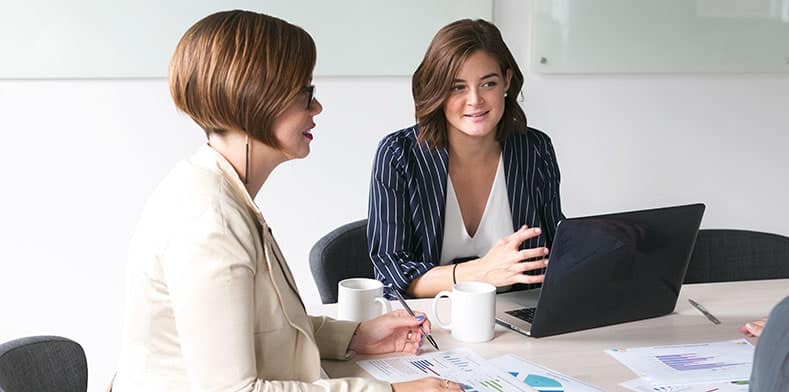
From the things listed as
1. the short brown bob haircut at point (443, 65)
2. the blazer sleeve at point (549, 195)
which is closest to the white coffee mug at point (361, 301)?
the short brown bob haircut at point (443, 65)

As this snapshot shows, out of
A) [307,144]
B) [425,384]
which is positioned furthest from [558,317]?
[307,144]

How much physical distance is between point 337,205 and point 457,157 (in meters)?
0.93

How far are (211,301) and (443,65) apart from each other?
3.90 ft

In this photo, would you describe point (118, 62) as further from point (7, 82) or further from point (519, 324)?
point (519, 324)

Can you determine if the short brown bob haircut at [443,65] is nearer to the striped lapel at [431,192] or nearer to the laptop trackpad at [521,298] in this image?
the striped lapel at [431,192]

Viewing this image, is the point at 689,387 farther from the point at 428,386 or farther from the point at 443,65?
the point at 443,65

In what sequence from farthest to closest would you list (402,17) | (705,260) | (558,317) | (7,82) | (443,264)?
(402,17) < (7,82) < (705,260) < (443,264) < (558,317)

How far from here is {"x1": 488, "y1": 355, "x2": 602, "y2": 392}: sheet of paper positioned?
1522 mm

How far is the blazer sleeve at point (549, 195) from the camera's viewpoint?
250 centimetres

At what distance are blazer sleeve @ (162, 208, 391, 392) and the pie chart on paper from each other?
46 cm

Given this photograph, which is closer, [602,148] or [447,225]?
[447,225]

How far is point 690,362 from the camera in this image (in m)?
1.67

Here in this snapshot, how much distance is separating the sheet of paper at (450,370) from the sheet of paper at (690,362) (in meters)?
0.25

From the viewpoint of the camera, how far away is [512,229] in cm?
243
